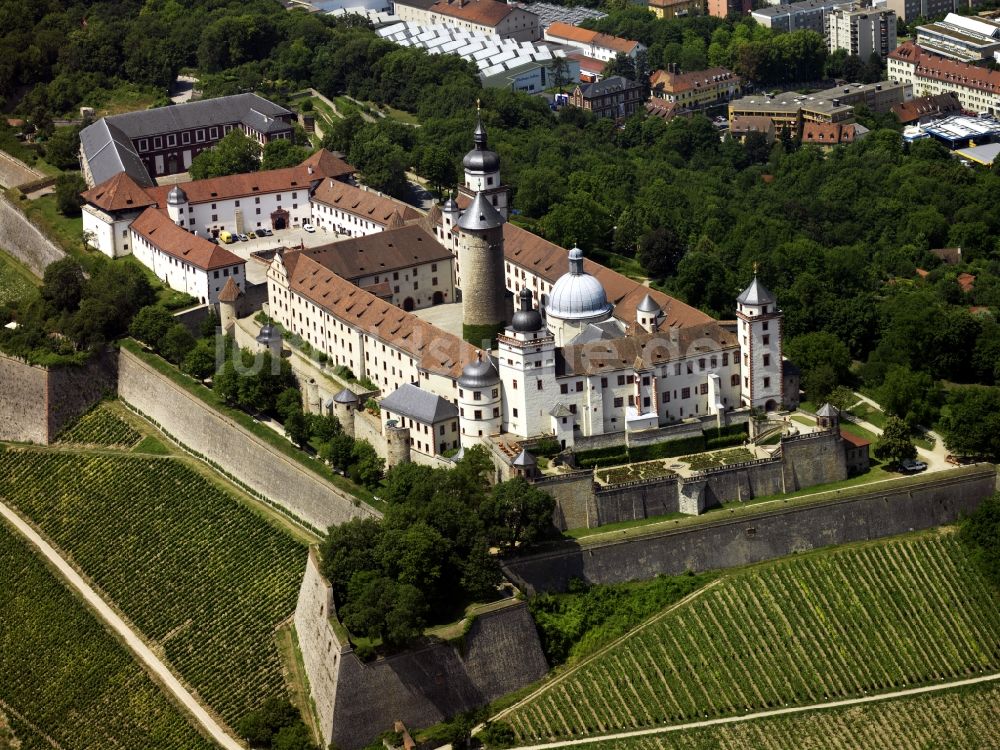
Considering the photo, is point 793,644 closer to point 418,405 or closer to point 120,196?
point 418,405

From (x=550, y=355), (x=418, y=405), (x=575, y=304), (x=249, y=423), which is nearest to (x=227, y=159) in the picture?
(x=249, y=423)

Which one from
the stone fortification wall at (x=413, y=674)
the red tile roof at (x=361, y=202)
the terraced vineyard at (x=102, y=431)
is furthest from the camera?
the red tile roof at (x=361, y=202)

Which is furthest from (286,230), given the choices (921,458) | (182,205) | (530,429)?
(921,458)

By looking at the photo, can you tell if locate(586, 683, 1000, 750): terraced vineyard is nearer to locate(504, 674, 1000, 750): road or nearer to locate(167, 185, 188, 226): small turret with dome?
locate(504, 674, 1000, 750): road

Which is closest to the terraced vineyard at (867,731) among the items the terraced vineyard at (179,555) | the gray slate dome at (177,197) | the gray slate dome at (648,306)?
the terraced vineyard at (179,555)

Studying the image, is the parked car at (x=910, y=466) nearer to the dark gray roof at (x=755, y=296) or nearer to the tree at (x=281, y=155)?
the dark gray roof at (x=755, y=296)

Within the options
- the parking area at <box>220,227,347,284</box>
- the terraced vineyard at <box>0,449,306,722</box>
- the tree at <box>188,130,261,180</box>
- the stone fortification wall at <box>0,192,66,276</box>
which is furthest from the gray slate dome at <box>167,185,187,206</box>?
the terraced vineyard at <box>0,449,306,722</box>
